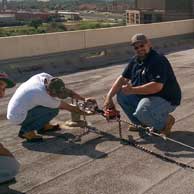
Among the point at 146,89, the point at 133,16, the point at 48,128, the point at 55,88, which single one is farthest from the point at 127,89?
the point at 133,16

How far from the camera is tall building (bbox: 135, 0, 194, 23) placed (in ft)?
229

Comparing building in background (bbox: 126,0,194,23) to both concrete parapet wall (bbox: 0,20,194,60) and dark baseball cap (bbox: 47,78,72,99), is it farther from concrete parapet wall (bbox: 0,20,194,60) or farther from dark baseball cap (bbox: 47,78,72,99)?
dark baseball cap (bbox: 47,78,72,99)

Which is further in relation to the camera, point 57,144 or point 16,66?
point 16,66

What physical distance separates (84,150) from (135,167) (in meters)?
1.01

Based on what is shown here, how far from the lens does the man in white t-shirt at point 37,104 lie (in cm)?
685

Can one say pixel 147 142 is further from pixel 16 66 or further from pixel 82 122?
pixel 16 66

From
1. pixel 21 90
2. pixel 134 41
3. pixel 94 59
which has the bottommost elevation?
pixel 94 59

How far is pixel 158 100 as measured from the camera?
693 centimetres

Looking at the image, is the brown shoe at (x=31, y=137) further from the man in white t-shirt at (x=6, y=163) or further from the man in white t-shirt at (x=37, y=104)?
the man in white t-shirt at (x=6, y=163)

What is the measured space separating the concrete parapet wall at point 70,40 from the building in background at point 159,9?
49.4 meters

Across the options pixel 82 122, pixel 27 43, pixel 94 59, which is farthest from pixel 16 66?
pixel 82 122

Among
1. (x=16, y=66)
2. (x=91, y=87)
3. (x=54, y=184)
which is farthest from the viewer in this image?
(x=16, y=66)

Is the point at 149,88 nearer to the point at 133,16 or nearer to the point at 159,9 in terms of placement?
the point at 159,9

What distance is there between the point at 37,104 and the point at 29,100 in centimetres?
13
